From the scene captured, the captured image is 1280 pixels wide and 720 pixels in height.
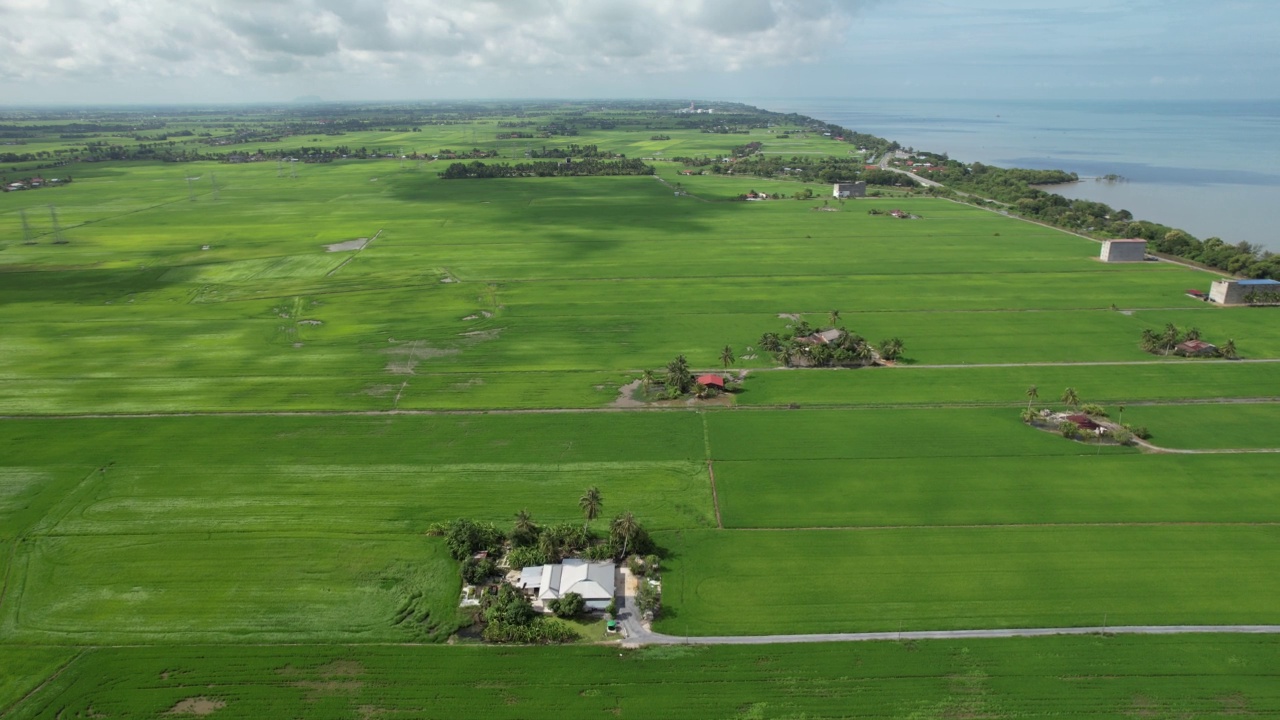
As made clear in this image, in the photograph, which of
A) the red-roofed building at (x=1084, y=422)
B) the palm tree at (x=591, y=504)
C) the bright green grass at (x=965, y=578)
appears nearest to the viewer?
the bright green grass at (x=965, y=578)

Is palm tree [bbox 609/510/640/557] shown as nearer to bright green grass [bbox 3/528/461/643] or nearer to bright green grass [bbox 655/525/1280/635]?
bright green grass [bbox 655/525/1280/635]

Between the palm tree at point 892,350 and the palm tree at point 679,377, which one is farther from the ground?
the palm tree at point 892,350

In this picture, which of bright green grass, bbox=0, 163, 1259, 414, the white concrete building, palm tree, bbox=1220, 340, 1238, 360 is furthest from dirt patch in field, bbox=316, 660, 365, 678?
the white concrete building

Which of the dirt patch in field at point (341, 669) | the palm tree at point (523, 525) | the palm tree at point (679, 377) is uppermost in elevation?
the palm tree at point (679, 377)

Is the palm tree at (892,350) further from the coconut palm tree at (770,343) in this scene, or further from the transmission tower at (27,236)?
the transmission tower at (27,236)

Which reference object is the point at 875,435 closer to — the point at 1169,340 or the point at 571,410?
the point at 571,410

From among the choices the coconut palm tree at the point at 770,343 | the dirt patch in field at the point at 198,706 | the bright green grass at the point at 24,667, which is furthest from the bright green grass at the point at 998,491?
the bright green grass at the point at 24,667

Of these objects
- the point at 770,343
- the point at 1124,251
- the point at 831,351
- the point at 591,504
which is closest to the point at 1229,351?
the point at 831,351
